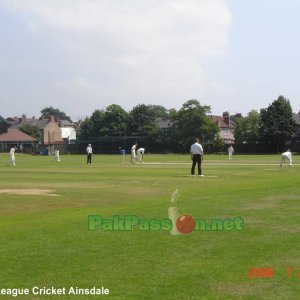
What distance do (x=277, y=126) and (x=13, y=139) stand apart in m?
54.0

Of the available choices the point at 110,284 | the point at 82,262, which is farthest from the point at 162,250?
the point at 110,284

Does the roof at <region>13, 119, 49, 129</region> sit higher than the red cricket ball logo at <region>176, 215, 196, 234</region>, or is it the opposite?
the roof at <region>13, 119, 49, 129</region>

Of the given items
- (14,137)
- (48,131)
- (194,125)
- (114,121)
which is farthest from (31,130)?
(194,125)

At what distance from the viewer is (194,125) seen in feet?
343

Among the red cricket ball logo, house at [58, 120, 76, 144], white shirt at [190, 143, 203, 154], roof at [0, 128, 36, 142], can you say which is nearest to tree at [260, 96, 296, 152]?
roof at [0, 128, 36, 142]

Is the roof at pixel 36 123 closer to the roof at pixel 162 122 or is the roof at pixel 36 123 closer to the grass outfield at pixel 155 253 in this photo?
the roof at pixel 162 122

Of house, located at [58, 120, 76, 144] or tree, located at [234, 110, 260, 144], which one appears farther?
house, located at [58, 120, 76, 144]

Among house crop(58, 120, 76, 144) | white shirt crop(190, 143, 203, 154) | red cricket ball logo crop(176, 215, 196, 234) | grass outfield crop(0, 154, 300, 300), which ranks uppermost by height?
house crop(58, 120, 76, 144)

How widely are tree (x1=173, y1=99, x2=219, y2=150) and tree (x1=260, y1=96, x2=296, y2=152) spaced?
30.7ft

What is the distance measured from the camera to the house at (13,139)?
375ft

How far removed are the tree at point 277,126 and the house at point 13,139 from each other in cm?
4715

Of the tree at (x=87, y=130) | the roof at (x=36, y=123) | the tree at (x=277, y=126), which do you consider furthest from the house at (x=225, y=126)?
the roof at (x=36, y=123)

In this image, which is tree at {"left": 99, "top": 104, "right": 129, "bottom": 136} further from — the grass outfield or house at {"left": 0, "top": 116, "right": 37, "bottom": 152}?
the grass outfield

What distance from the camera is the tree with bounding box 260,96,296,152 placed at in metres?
96.8
